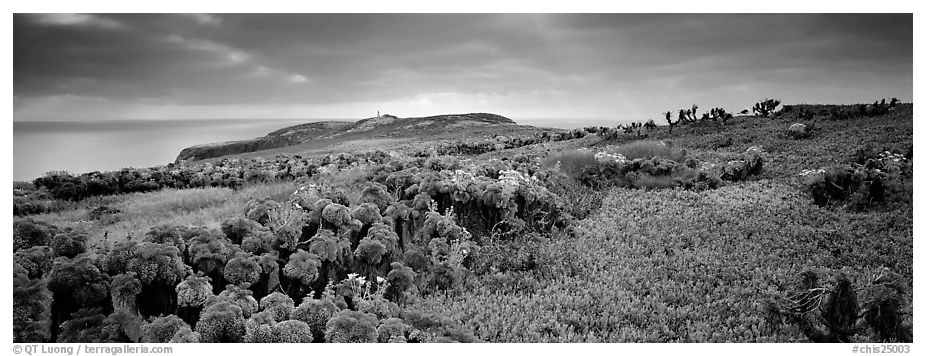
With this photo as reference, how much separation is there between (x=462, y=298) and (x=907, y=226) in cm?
877

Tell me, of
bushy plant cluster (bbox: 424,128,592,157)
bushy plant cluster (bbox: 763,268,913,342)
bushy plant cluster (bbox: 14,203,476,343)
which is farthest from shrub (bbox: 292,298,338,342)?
bushy plant cluster (bbox: 424,128,592,157)

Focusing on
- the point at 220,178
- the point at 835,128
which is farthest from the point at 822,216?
the point at 220,178

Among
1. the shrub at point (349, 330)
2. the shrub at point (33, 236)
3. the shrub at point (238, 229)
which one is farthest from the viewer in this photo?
the shrub at point (238, 229)

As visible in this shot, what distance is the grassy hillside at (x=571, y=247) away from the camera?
19.4 ft

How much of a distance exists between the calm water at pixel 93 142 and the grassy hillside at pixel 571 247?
3.65 ft

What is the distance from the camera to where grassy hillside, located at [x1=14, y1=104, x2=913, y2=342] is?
19.4 ft

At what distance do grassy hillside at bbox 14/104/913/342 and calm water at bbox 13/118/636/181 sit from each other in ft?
3.65

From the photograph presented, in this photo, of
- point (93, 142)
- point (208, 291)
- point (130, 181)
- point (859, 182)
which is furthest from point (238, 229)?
point (859, 182)

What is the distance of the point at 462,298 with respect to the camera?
267 inches

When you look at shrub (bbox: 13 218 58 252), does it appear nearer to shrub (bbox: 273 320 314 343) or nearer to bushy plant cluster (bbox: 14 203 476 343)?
bushy plant cluster (bbox: 14 203 476 343)

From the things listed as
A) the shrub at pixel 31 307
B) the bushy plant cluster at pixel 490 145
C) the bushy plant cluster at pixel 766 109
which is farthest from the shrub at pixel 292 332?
the bushy plant cluster at pixel 766 109

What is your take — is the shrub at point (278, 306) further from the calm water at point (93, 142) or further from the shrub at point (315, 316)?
the calm water at point (93, 142)

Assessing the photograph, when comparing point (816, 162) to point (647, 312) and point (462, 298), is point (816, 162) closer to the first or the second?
point (647, 312)

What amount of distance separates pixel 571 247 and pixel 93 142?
1010 cm
